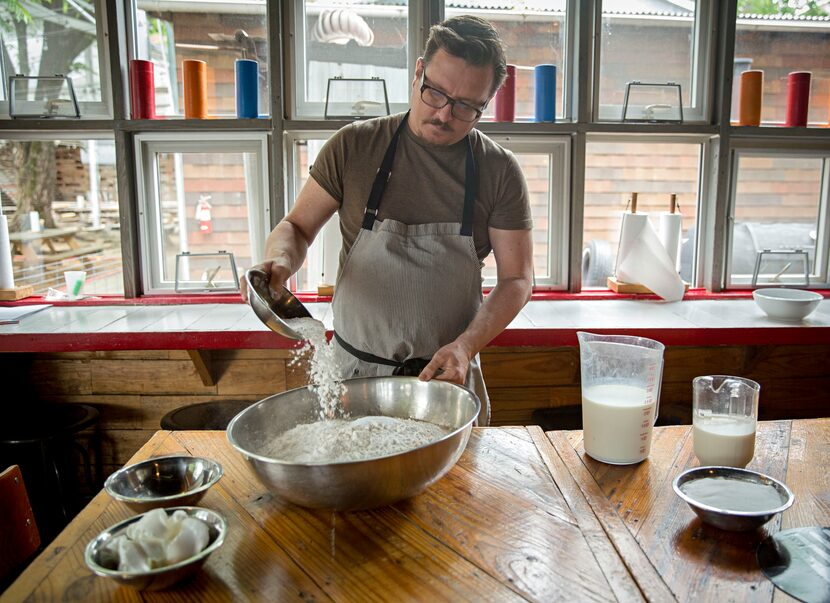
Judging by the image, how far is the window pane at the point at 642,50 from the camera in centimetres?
309

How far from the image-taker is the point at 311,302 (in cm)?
294

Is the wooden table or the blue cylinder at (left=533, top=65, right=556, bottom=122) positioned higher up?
the blue cylinder at (left=533, top=65, right=556, bottom=122)

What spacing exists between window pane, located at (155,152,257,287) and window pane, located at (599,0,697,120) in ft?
5.80

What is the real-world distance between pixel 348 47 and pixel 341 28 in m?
0.09

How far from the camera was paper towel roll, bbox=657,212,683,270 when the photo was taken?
3.04 meters

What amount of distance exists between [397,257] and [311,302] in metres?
1.32

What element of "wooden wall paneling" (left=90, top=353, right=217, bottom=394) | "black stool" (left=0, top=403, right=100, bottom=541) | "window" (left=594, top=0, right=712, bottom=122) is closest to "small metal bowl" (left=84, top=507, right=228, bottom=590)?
"black stool" (left=0, top=403, right=100, bottom=541)

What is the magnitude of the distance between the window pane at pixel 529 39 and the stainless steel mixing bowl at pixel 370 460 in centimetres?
202

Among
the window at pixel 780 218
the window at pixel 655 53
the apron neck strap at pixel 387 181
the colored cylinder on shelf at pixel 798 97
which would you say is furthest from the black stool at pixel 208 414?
the colored cylinder on shelf at pixel 798 97

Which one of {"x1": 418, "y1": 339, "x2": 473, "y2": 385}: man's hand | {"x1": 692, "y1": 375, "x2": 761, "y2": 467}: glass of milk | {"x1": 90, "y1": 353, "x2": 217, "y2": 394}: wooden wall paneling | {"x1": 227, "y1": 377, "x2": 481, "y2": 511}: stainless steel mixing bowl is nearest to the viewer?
{"x1": 227, "y1": 377, "x2": 481, "y2": 511}: stainless steel mixing bowl

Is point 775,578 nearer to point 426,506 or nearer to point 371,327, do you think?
point 426,506

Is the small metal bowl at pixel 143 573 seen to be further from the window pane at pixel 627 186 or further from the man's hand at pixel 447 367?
the window pane at pixel 627 186

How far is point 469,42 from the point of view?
59.9 inches

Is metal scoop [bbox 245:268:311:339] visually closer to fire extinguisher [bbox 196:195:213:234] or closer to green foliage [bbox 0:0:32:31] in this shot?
fire extinguisher [bbox 196:195:213:234]
